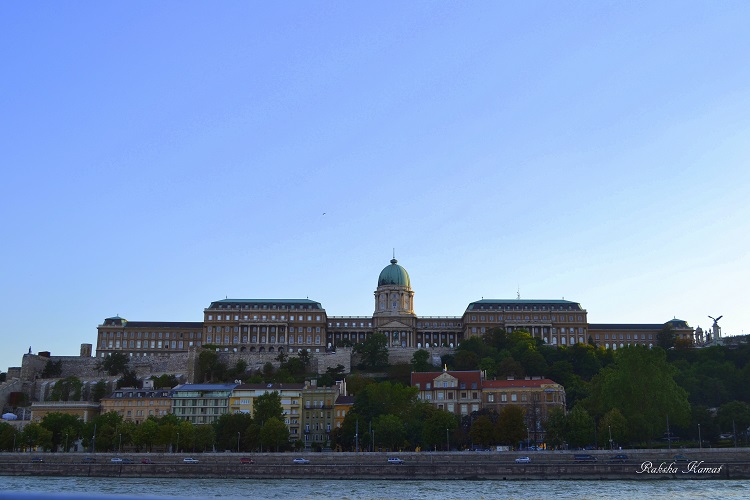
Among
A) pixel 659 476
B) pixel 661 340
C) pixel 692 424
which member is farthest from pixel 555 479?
pixel 661 340

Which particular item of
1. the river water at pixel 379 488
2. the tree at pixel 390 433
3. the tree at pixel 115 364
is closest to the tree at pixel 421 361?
the tree at pixel 390 433

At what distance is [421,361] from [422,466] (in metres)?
62.6

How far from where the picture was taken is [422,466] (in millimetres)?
64812

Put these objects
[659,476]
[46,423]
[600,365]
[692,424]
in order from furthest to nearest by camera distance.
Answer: [600,365], [46,423], [692,424], [659,476]

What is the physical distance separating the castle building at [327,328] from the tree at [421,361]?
2174cm

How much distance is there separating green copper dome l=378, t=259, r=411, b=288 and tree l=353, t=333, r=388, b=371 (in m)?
26.4

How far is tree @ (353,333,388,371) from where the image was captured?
5241 inches

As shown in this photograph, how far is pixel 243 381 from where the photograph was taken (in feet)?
410

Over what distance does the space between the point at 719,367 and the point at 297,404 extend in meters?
49.8

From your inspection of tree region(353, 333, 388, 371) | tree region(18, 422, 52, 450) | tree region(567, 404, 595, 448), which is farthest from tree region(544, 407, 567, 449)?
tree region(353, 333, 388, 371)

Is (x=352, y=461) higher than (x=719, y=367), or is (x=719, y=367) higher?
(x=719, y=367)

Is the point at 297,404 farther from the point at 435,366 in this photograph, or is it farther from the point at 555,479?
the point at 555,479

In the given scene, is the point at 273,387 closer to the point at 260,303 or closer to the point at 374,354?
the point at 374,354

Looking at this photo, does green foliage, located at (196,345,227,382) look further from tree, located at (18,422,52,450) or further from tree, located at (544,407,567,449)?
tree, located at (544,407,567,449)
